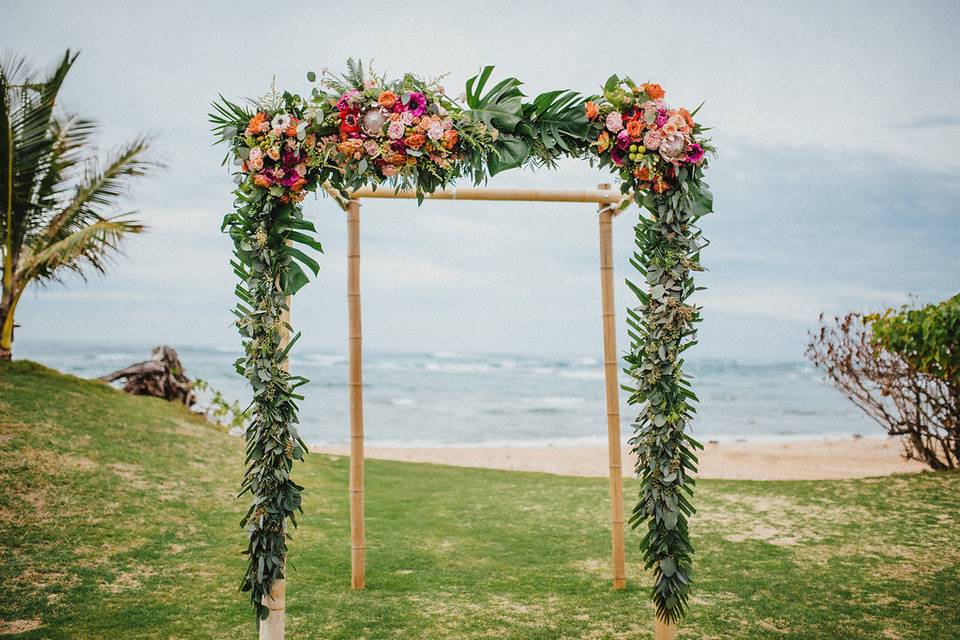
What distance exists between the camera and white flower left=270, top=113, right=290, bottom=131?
3.07 meters

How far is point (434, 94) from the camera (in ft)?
10.5

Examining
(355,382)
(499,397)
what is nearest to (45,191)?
(355,382)

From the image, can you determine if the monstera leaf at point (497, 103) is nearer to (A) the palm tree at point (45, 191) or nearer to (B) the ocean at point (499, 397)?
(A) the palm tree at point (45, 191)

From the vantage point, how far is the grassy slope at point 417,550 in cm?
390

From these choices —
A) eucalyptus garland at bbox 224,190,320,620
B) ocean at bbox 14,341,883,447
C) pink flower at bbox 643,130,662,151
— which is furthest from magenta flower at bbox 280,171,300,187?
ocean at bbox 14,341,883,447

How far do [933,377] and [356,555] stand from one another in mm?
6154

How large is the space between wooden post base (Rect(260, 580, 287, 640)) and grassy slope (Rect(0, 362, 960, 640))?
589 mm

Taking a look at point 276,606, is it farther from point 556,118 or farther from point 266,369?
point 556,118

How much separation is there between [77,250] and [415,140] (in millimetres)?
6390

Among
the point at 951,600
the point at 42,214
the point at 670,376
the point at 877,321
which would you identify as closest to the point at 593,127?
the point at 670,376

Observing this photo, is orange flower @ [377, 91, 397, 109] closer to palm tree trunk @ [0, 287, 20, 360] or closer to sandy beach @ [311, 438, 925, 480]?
palm tree trunk @ [0, 287, 20, 360]

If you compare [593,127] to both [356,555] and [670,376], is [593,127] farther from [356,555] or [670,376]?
[356,555]

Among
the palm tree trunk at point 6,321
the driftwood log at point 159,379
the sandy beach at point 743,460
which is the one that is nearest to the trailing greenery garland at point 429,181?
the palm tree trunk at point 6,321

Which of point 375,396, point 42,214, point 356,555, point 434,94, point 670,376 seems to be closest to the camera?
point 434,94
